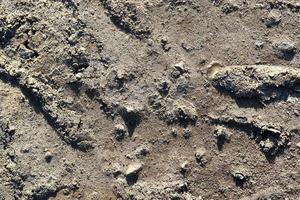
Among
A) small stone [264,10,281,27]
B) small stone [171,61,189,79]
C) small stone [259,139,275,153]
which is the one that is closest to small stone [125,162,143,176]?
small stone [171,61,189,79]

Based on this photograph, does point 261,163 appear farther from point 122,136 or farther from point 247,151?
point 122,136

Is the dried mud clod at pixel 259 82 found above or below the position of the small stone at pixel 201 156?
above

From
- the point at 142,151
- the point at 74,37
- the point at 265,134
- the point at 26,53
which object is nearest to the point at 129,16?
the point at 74,37

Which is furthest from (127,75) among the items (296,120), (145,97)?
(296,120)

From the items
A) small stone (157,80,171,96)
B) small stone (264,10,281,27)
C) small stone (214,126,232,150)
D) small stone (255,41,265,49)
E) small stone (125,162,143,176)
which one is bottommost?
small stone (125,162,143,176)

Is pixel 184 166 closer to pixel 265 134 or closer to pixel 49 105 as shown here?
pixel 265 134

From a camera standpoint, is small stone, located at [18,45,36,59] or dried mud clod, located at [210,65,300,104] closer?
dried mud clod, located at [210,65,300,104]

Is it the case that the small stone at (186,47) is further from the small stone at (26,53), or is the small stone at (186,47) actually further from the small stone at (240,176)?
the small stone at (26,53)

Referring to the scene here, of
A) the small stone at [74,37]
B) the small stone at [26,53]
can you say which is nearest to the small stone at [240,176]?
the small stone at [74,37]

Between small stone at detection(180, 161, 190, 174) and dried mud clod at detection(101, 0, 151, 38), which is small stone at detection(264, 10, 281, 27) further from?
small stone at detection(180, 161, 190, 174)
